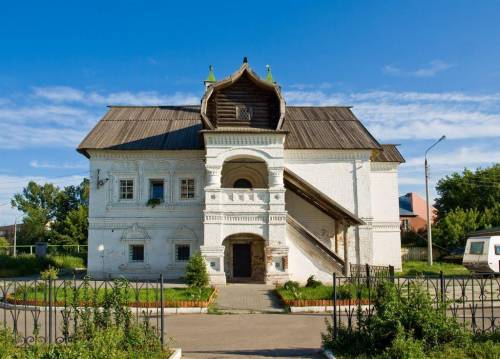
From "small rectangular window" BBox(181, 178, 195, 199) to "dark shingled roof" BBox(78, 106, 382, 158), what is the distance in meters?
1.61

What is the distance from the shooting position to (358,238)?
2327cm

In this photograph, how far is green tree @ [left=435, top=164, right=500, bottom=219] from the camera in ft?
139

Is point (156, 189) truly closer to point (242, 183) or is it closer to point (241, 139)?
point (242, 183)

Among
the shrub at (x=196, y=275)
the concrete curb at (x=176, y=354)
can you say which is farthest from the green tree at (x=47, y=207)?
the concrete curb at (x=176, y=354)

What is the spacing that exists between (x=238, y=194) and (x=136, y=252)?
6.47m

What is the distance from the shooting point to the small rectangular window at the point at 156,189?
22.9 metres

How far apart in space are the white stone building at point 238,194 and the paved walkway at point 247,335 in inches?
258

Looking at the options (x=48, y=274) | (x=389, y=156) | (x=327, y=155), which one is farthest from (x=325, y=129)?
(x=48, y=274)

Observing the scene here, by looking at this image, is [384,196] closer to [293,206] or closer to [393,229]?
[393,229]

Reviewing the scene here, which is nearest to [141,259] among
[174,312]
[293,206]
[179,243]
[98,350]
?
[179,243]

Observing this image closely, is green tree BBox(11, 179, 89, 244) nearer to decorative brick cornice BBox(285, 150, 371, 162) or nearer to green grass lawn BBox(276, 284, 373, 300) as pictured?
decorative brick cornice BBox(285, 150, 371, 162)

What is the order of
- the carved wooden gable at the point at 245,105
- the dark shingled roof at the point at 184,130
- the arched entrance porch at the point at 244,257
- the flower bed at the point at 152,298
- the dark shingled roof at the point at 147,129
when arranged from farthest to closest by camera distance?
the dark shingled roof at the point at 184,130
the dark shingled roof at the point at 147,129
the arched entrance porch at the point at 244,257
the carved wooden gable at the point at 245,105
the flower bed at the point at 152,298

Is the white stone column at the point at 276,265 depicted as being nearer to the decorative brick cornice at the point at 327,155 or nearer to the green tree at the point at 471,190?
the decorative brick cornice at the point at 327,155

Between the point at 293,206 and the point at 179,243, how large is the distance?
5790mm
